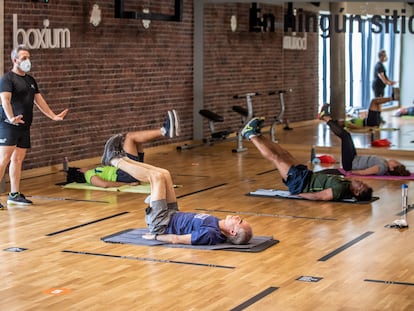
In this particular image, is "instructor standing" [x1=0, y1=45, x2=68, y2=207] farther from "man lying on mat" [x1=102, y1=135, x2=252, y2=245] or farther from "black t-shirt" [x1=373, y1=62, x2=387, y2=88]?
"black t-shirt" [x1=373, y1=62, x2=387, y2=88]

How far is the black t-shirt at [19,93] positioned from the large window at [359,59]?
18.0 feet

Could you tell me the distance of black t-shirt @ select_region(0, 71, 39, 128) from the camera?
825 centimetres

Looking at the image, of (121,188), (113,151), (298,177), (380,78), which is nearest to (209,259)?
(113,151)

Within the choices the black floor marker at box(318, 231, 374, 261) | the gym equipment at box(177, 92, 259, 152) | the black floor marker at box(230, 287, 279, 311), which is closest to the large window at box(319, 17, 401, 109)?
the gym equipment at box(177, 92, 259, 152)

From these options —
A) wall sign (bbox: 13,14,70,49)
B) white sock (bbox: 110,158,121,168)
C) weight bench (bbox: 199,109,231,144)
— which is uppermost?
wall sign (bbox: 13,14,70,49)

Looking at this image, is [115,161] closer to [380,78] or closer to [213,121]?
[213,121]

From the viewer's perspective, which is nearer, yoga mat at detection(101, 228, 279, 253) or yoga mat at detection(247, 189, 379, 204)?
yoga mat at detection(101, 228, 279, 253)

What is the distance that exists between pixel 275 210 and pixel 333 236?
48.2 inches

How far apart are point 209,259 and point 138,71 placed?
21.1 ft

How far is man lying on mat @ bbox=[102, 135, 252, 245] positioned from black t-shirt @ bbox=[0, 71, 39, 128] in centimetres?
186

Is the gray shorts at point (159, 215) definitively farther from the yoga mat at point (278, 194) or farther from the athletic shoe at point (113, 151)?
the yoga mat at point (278, 194)

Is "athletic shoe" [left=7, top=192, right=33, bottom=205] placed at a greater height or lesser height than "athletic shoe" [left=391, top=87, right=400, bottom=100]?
lesser

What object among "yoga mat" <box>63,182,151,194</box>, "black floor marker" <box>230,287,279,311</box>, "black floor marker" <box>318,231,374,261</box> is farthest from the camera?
"yoga mat" <box>63,182,151,194</box>

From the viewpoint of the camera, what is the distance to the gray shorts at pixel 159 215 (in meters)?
6.74
